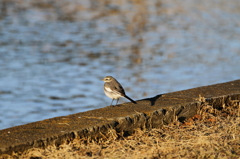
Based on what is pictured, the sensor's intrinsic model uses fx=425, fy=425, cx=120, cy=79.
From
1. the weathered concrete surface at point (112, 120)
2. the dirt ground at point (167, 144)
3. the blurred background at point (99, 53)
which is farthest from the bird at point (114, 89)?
the blurred background at point (99, 53)

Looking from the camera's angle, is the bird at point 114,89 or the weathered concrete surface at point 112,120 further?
the bird at point 114,89

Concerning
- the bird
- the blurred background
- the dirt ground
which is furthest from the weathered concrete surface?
the blurred background

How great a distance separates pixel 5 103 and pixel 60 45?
684 centimetres

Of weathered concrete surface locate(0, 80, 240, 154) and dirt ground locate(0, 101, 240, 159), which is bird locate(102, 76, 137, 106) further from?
dirt ground locate(0, 101, 240, 159)

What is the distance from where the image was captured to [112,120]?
17.3ft

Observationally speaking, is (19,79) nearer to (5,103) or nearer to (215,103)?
(5,103)

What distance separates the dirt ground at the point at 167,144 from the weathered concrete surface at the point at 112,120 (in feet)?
0.32

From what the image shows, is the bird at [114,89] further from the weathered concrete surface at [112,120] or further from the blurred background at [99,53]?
the blurred background at [99,53]

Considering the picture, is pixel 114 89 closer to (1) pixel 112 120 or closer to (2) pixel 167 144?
(1) pixel 112 120

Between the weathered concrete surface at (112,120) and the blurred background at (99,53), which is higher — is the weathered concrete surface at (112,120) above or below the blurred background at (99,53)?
below

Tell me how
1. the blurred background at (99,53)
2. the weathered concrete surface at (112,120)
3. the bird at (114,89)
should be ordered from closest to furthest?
the weathered concrete surface at (112,120)
the bird at (114,89)
the blurred background at (99,53)

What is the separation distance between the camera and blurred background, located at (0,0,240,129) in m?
11.4

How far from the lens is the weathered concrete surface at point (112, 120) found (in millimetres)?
4699

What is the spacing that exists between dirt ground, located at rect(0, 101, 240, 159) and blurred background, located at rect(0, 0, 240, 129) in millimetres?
5058
